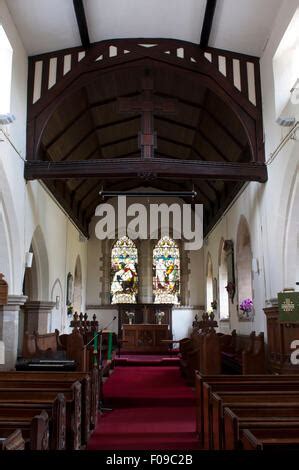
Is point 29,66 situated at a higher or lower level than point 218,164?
higher

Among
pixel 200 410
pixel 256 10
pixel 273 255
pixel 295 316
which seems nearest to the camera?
pixel 200 410

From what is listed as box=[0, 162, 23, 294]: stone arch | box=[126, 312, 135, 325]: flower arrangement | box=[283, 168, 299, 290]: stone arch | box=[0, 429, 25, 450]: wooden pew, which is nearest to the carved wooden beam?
box=[0, 162, 23, 294]: stone arch

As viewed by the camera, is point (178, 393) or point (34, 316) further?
point (34, 316)

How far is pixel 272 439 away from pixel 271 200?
5.94 meters

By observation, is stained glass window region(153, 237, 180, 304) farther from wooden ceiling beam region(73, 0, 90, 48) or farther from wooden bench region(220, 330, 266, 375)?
wooden ceiling beam region(73, 0, 90, 48)

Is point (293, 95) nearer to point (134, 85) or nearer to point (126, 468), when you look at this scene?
point (134, 85)

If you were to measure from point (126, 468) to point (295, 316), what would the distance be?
520cm

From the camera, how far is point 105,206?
17.0m

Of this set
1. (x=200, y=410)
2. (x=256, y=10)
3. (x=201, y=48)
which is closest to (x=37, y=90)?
(x=201, y=48)

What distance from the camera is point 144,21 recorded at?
8492mm

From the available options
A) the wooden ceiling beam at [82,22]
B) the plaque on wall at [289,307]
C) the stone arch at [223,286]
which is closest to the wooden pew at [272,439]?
the plaque on wall at [289,307]

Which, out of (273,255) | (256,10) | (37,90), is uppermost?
(256,10)

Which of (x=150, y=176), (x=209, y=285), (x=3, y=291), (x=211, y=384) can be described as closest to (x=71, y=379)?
(x=211, y=384)

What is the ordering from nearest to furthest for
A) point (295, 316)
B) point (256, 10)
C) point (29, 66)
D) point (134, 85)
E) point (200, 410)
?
point (200, 410)
point (295, 316)
point (256, 10)
point (29, 66)
point (134, 85)
